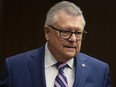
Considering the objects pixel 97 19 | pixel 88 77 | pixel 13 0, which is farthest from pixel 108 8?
pixel 88 77

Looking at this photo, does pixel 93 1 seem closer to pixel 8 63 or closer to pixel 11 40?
pixel 11 40

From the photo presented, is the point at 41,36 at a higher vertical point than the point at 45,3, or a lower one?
lower

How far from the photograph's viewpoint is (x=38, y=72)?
2969mm

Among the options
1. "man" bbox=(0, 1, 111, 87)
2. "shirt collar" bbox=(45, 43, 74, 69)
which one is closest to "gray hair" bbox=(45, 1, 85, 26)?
"man" bbox=(0, 1, 111, 87)

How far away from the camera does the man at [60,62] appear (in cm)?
287

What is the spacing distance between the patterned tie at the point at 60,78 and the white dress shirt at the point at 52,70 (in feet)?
0.08

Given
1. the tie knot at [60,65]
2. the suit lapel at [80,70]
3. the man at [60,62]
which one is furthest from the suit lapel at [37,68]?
the suit lapel at [80,70]

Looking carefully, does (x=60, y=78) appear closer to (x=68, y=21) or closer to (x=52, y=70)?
(x=52, y=70)

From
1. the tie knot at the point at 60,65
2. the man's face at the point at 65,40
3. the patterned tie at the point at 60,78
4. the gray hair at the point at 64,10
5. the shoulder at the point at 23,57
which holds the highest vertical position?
the gray hair at the point at 64,10

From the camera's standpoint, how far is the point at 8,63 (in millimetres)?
2982

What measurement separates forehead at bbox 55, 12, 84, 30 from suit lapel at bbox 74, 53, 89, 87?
0.29m

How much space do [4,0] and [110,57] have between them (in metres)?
1.44

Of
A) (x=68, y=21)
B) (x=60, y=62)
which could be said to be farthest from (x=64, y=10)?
(x=60, y=62)

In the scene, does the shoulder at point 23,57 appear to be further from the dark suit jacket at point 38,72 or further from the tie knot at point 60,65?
the tie knot at point 60,65
